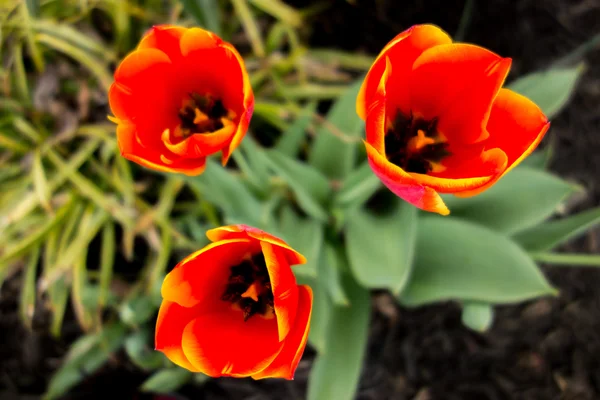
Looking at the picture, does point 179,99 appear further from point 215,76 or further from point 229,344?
point 229,344

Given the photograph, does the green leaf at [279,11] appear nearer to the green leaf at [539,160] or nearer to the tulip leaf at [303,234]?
the tulip leaf at [303,234]

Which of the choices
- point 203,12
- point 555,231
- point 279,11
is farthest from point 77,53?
point 555,231

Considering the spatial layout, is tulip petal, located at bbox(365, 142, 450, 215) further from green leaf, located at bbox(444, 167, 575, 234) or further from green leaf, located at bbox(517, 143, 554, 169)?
green leaf, located at bbox(517, 143, 554, 169)

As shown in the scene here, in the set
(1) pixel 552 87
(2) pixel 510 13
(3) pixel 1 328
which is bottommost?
(3) pixel 1 328

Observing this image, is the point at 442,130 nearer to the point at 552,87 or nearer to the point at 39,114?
the point at 552,87

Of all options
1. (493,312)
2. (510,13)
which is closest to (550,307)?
(493,312)

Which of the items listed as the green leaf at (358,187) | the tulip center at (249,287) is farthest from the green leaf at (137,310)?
the green leaf at (358,187)
